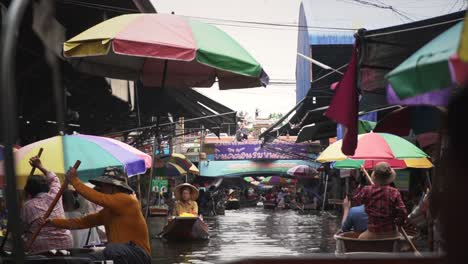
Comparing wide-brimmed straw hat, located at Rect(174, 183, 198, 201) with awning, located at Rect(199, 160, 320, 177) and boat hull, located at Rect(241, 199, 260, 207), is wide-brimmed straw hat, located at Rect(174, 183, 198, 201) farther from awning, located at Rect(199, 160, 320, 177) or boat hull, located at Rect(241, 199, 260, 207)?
boat hull, located at Rect(241, 199, 260, 207)

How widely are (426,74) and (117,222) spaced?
10.6 ft

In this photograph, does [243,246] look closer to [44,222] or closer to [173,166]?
[44,222]

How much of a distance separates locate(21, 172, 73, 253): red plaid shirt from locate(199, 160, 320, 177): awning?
3233 centimetres

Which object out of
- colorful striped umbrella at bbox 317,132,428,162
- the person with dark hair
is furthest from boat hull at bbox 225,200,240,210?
the person with dark hair

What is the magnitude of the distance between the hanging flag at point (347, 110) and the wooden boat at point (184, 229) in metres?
8.27

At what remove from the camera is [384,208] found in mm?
6250

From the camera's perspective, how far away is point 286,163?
41719 millimetres

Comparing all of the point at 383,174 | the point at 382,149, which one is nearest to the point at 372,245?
the point at 383,174

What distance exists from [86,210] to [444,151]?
28.0 feet

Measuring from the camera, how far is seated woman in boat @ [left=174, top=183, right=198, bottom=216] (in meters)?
14.1

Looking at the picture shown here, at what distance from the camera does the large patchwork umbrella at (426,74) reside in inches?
127

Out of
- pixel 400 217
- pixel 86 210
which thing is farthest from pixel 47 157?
pixel 400 217

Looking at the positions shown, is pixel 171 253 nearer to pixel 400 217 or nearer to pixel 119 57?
pixel 119 57

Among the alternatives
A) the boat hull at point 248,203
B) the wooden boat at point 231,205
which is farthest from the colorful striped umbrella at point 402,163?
the boat hull at point 248,203
